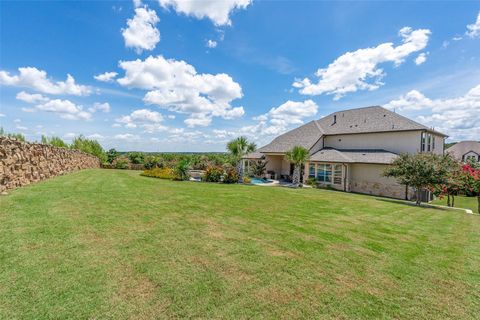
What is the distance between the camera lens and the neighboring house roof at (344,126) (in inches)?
837

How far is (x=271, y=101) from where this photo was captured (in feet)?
97.5

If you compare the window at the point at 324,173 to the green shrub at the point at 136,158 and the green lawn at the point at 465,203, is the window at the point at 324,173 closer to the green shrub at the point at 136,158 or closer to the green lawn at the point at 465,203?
the green lawn at the point at 465,203

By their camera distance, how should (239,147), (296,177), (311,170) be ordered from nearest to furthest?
(239,147)
(296,177)
(311,170)

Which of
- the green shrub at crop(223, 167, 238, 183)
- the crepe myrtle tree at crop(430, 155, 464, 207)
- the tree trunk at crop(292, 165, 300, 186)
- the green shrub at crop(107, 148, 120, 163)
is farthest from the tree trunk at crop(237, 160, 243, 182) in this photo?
the green shrub at crop(107, 148, 120, 163)

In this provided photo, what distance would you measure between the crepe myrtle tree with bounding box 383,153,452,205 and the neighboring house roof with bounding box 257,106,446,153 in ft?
21.4

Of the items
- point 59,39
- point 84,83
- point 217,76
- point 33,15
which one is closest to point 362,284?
point 33,15

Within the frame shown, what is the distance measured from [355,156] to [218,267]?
20957mm

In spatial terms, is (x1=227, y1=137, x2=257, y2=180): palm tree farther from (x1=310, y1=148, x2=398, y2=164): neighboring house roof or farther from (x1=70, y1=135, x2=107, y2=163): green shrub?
(x1=70, y1=135, x2=107, y2=163): green shrub

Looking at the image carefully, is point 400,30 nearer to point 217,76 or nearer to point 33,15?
point 217,76

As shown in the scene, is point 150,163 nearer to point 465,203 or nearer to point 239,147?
point 239,147

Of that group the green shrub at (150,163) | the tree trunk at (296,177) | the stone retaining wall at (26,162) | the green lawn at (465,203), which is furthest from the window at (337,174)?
the green shrub at (150,163)

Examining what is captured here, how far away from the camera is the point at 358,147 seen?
75.0ft

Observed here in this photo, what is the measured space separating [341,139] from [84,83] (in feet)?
84.7

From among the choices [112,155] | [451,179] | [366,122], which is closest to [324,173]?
[366,122]
